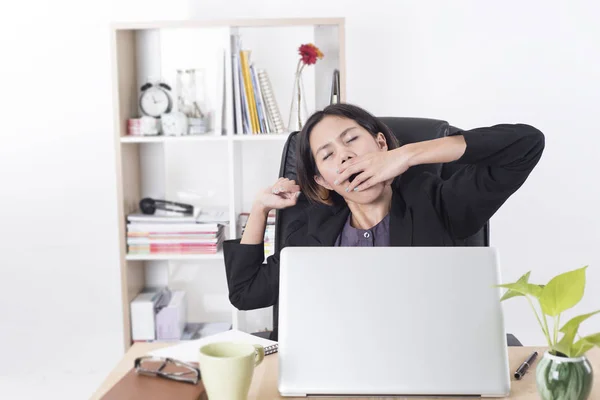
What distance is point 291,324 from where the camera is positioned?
111 centimetres

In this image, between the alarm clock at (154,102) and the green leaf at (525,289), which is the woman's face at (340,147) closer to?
the green leaf at (525,289)

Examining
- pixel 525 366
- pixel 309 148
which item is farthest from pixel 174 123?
pixel 525 366

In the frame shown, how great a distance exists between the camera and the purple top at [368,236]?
1.79 metres

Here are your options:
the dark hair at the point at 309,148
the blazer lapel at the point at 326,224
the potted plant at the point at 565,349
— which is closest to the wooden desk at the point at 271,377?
the potted plant at the point at 565,349

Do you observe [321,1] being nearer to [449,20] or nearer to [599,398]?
[449,20]

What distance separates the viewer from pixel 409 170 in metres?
1.92

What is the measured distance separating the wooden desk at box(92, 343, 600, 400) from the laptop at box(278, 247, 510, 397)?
6 cm

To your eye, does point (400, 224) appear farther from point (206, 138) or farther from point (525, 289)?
point (206, 138)

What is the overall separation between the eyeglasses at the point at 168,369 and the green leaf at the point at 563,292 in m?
0.52

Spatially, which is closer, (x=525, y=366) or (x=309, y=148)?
(x=525, y=366)

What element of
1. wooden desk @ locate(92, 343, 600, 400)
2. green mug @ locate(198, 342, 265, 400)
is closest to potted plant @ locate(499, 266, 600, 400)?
wooden desk @ locate(92, 343, 600, 400)

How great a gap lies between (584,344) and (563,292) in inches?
3.1

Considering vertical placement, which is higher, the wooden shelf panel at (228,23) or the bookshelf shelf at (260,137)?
the wooden shelf panel at (228,23)

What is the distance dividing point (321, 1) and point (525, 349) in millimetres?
2251
